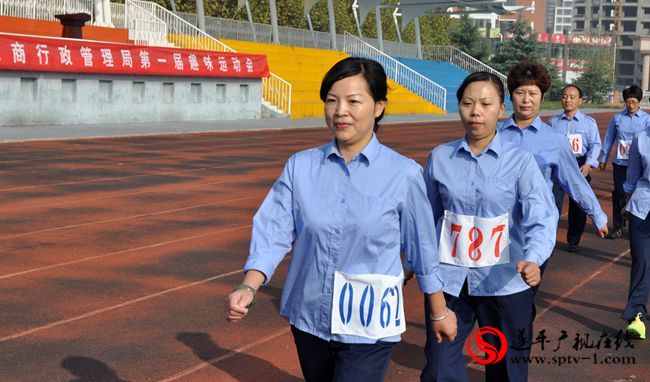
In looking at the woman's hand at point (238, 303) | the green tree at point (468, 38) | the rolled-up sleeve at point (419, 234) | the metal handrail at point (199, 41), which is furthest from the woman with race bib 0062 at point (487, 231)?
the green tree at point (468, 38)

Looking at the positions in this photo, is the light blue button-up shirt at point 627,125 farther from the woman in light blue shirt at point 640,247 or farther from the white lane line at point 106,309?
the white lane line at point 106,309

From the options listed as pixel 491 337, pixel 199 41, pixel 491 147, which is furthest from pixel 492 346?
pixel 199 41

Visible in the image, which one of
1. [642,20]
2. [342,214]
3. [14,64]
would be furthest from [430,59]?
[642,20]

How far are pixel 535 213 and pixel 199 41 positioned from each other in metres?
33.0

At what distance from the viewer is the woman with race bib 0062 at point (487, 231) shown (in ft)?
16.0

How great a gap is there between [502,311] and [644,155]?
109 inches

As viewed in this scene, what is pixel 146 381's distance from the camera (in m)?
5.84

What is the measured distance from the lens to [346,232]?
368cm

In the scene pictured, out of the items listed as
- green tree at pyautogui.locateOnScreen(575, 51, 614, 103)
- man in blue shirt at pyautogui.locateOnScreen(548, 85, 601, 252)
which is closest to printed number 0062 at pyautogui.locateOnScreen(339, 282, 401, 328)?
man in blue shirt at pyautogui.locateOnScreen(548, 85, 601, 252)

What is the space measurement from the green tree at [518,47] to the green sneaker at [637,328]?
61736 mm

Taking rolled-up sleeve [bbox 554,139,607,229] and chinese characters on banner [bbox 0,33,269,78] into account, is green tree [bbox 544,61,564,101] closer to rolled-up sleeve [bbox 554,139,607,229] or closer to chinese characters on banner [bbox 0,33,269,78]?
chinese characters on banner [bbox 0,33,269,78]

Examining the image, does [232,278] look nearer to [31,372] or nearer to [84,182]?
[31,372]

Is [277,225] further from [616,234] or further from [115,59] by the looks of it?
[115,59]

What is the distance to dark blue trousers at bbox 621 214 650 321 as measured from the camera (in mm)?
7078
